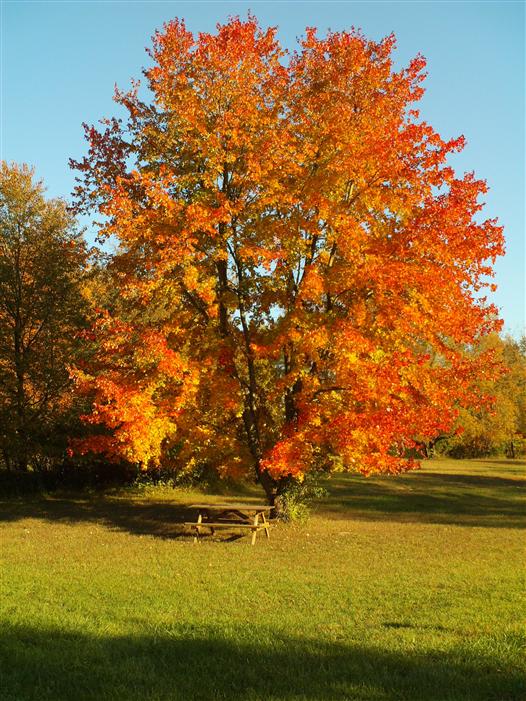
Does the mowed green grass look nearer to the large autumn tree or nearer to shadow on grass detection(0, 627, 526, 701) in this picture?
shadow on grass detection(0, 627, 526, 701)

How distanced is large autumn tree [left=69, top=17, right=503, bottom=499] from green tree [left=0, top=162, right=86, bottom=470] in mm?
10033

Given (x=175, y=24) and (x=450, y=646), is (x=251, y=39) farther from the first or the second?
(x=450, y=646)

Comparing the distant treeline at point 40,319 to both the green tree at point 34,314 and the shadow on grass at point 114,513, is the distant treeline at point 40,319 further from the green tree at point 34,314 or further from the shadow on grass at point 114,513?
the shadow on grass at point 114,513

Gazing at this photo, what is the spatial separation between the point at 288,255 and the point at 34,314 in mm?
14576

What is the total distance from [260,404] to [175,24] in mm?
10278

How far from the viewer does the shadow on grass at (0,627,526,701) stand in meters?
5.42

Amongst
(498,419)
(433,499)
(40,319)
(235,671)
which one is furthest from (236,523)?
(498,419)

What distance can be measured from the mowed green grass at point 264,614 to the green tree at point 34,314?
29.8ft

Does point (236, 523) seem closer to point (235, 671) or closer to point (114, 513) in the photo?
point (114, 513)

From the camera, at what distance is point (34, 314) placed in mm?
26453

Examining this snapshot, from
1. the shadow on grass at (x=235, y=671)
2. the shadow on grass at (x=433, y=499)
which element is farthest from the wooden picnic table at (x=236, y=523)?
the shadow on grass at (x=235, y=671)

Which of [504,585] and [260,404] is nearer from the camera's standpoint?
[504,585]

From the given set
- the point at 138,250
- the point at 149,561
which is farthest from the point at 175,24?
the point at 149,561

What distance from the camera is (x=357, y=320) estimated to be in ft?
48.5
